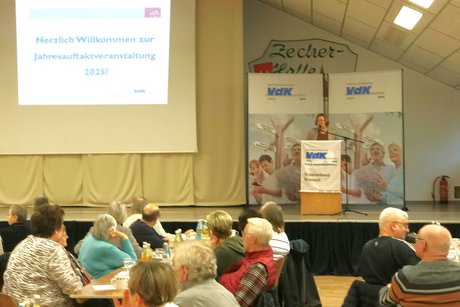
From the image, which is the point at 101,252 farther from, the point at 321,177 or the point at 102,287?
the point at 321,177

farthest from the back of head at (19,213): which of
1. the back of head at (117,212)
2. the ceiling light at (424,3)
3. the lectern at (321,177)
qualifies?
the ceiling light at (424,3)

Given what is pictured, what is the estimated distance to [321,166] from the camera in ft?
27.9

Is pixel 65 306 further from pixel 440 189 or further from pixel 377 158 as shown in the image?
pixel 440 189

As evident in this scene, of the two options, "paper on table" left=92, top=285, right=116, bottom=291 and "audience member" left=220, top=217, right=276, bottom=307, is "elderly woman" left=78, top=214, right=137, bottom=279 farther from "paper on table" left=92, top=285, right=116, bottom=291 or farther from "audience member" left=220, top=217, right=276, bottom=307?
"audience member" left=220, top=217, right=276, bottom=307

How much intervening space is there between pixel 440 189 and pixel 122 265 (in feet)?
28.2

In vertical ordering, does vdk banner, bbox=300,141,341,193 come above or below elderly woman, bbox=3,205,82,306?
above

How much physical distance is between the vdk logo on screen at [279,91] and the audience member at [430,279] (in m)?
7.72

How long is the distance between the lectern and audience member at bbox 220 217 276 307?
4.64 metres

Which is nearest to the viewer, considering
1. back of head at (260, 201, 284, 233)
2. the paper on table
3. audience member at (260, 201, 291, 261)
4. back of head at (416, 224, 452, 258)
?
back of head at (416, 224, 452, 258)

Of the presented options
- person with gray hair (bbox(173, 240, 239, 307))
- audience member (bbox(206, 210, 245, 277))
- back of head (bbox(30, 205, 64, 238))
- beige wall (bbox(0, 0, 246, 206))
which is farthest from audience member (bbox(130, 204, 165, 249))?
beige wall (bbox(0, 0, 246, 206))

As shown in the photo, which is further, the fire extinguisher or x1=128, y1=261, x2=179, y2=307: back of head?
the fire extinguisher

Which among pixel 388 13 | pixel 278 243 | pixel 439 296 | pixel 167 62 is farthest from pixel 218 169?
pixel 439 296

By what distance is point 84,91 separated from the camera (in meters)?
10.5

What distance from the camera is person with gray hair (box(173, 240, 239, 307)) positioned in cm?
285
